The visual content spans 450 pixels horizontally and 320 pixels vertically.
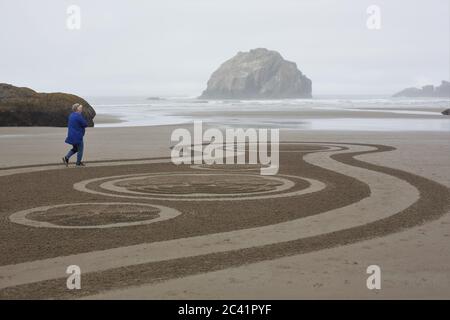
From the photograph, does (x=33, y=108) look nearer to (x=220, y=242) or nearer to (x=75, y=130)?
(x=75, y=130)

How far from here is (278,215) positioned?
11.8 m

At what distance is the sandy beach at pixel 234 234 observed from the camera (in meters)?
7.54

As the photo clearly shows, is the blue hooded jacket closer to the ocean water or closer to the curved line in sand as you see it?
the curved line in sand

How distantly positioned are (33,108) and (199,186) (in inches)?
1051

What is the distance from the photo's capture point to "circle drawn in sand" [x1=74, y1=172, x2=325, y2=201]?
14.1 metres

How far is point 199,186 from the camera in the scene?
15.5 m

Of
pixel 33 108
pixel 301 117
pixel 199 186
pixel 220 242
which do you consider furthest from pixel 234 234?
pixel 301 117

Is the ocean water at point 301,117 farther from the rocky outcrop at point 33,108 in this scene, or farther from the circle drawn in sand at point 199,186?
the circle drawn in sand at point 199,186

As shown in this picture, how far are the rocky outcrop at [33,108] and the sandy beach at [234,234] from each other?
2078 centimetres

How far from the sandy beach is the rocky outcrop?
68.2 ft

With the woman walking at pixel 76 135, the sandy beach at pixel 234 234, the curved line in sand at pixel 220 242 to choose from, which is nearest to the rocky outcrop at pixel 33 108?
the woman walking at pixel 76 135

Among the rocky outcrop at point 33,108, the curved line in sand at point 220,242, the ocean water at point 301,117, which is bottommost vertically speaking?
the curved line in sand at point 220,242

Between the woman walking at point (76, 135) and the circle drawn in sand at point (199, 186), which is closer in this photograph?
the circle drawn in sand at point (199, 186)
